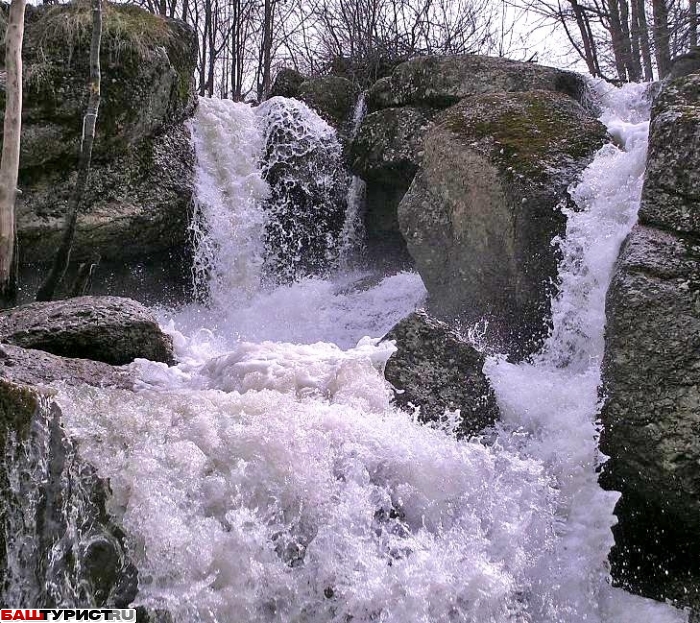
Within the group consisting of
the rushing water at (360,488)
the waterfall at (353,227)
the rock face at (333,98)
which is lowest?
the rushing water at (360,488)

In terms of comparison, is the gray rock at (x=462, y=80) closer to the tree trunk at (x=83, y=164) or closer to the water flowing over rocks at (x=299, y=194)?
the water flowing over rocks at (x=299, y=194)

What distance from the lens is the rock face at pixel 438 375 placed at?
12.3 feet

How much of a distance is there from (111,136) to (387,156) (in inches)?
107

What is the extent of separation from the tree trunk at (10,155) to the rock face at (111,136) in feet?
3.74

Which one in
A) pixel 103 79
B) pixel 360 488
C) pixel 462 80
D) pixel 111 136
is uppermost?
pixel 462 80

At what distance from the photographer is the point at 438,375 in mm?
3885

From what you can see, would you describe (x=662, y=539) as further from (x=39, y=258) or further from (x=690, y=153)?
(x=39, y=258)

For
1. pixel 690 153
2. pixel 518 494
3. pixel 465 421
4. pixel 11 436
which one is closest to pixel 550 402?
pixel 465 421

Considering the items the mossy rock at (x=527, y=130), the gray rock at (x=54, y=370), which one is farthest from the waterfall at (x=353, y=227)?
the gray rock at (x=54, y=370)

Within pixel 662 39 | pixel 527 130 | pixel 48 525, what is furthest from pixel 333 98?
pixel 48 525

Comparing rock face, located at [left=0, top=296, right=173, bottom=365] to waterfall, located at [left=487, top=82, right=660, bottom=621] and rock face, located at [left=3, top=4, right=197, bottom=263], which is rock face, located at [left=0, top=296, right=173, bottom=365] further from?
rock face, located at [left=3, top=4, right=197, bottom=263]

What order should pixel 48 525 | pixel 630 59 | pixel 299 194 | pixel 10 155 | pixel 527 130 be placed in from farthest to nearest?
pixel 630 59 < pixel 299 194 < pixel 10 155 < pixel 527 130 < pixel 48 525

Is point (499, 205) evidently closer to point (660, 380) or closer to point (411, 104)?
point (660, 380)

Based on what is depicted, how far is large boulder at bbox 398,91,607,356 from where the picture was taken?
4.68m
